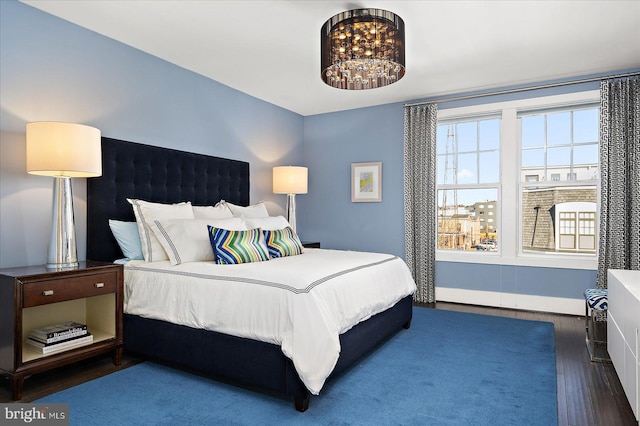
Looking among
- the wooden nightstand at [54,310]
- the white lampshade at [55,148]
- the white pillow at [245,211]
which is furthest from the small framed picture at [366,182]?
the white lampshade at [55,148]

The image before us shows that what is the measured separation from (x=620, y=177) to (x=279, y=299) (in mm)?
3704

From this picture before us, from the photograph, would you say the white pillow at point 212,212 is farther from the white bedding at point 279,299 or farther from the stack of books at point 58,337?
the stack of books at point 58,337

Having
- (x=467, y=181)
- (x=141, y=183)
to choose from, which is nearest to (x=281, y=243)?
(x=141, y=183)

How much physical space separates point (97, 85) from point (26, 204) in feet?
3.58

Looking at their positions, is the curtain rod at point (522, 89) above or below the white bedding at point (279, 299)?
above

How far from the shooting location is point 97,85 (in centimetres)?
324

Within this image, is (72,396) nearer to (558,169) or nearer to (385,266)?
(385,266)

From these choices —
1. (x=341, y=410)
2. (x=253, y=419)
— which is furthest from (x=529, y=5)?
(x=253, y=419)


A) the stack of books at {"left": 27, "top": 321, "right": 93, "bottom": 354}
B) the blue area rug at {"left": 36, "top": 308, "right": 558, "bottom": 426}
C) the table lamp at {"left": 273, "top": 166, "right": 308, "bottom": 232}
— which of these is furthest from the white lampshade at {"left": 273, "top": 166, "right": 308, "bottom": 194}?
the stack of books at {"left": 27, "top": 321, "right": 93, "bottom": 354}

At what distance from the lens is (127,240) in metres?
3.19

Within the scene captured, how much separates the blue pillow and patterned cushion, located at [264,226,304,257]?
102 cm

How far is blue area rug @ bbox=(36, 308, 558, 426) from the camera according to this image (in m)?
2.09

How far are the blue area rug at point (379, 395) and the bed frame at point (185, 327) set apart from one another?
0.11 metres

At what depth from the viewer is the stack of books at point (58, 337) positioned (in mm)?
2512
